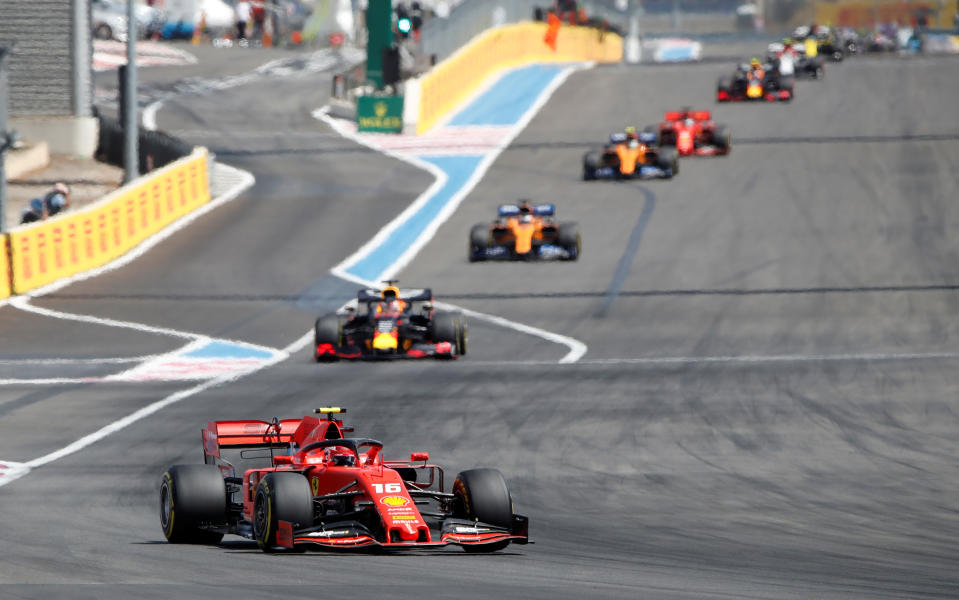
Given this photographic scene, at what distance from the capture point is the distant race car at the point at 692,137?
45094 mm

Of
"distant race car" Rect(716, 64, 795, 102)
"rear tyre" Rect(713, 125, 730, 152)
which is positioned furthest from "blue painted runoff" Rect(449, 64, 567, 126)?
"rear tyre" Rect(713, 125, 730, 152)

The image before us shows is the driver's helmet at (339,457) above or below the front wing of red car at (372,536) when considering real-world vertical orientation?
above

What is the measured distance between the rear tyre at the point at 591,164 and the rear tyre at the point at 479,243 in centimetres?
864

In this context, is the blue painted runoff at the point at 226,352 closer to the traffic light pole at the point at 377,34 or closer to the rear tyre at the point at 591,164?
the rear tyre at the point at 591,164

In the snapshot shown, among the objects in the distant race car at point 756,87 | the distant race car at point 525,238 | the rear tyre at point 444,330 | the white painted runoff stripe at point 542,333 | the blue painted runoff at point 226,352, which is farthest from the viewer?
the distant race car at point 756,87

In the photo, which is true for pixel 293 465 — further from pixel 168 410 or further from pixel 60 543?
pixel 168 410

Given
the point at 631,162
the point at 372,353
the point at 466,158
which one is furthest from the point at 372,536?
the point at 466,158

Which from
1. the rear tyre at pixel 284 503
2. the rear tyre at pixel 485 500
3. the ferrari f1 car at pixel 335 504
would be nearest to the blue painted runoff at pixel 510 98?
the ferrari f1 car at pixel 335 504

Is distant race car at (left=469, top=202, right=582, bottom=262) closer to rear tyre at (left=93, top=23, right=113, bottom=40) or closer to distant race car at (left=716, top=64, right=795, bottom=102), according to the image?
distant race car at (left=716, top=64, right=795, bottom=102)

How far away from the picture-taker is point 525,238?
33.9 meters

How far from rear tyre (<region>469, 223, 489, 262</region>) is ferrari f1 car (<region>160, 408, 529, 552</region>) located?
20544 millimetres

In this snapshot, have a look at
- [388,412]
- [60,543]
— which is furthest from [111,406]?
[60,543]

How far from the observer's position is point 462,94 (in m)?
57.4

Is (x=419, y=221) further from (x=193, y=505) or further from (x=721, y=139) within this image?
(x=193, y=505)
